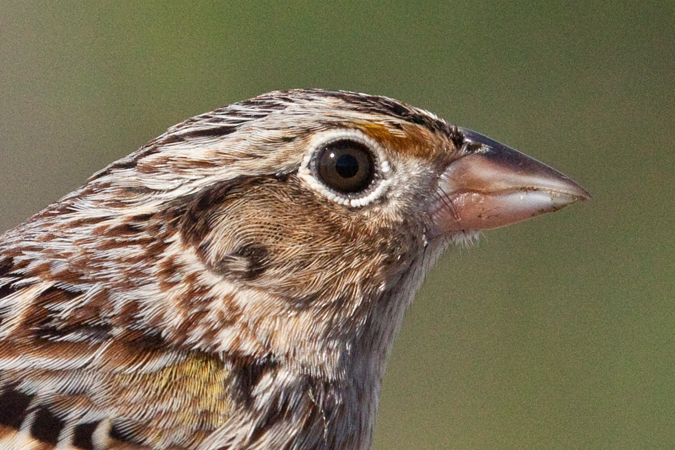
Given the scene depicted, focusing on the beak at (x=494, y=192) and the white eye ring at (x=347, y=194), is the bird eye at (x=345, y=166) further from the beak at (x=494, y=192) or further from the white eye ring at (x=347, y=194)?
the beak at (x=494, y=192)

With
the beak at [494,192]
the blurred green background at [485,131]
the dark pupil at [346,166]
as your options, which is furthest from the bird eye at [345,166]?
the blurred green background at [485,131]

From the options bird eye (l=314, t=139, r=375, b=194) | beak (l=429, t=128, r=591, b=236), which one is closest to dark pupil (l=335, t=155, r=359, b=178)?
bird eye (l=314, t=139, r=375, b=194)

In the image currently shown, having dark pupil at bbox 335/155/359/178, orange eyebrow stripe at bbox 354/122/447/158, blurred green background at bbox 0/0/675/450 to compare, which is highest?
orange eyebrow stripe at bbox 354/122/447/158

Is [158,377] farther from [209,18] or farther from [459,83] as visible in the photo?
[209,18]

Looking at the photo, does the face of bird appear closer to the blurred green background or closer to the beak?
the beak

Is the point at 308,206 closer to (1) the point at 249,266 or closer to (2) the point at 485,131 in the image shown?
(1) the point at 249,266

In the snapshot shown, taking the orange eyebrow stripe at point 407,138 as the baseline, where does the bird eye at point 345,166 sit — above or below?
below
